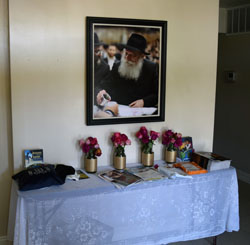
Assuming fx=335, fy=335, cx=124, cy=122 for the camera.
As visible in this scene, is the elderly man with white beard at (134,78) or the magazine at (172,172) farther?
the elderly man with white beard at (134,78)

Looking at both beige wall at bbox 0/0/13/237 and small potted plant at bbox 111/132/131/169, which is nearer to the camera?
beige wall at bbox 0/0/13/237

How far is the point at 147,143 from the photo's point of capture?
2895 mm

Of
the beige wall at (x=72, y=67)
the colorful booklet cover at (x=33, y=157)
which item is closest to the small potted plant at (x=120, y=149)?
the beige wall at (x=72, y=67)

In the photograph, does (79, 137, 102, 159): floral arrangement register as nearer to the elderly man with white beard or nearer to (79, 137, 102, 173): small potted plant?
(79, 137, 102, 173): small potted plant

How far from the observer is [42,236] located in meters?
2.30

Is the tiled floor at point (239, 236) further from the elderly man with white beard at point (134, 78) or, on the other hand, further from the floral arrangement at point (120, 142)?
the elderly man with white beard at point (134, 78)

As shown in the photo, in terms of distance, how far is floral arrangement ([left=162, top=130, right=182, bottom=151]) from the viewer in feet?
9.70

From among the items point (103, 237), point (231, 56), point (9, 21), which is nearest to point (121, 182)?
point (103, 237)

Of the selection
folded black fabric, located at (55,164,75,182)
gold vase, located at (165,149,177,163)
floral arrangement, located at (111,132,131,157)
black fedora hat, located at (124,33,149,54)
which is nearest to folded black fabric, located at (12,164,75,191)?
folded black fabric, located at (55,164,75,182)

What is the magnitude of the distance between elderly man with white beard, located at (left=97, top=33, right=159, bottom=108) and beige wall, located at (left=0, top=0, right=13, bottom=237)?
0.81m

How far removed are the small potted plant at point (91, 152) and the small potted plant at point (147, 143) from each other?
413 millimetres

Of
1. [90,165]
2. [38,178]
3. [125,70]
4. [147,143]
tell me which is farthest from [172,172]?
[38,178]

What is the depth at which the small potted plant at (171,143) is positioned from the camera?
2959mm

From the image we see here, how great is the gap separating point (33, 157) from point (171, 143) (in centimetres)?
119
